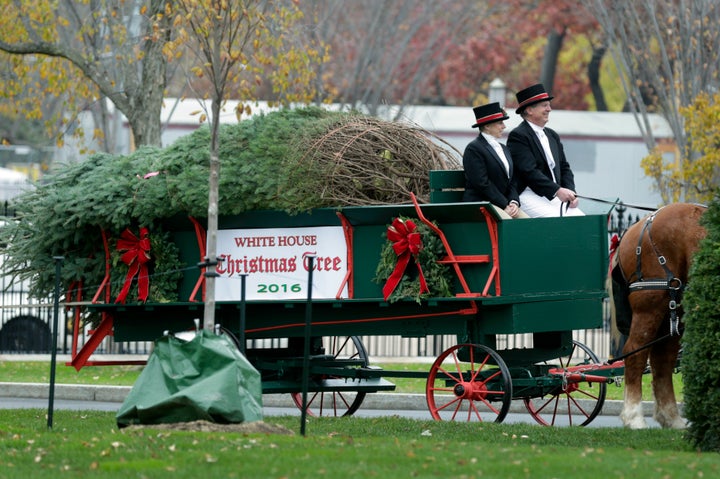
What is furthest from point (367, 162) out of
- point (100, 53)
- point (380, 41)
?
point (380, 41)

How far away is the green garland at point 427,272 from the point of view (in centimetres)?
1075

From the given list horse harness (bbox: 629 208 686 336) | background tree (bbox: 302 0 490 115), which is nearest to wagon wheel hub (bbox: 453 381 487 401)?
horse harness (bbox: 629 208 686 336)

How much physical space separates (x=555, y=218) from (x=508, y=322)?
Result: 0.94 meters

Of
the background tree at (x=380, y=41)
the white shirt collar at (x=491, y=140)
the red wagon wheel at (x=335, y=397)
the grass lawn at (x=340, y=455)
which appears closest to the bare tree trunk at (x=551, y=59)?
the background tree at (x=380, y=41)

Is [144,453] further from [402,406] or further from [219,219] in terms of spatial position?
[402,406]

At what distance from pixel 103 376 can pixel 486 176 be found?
28.6 ft

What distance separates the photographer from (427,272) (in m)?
10.8

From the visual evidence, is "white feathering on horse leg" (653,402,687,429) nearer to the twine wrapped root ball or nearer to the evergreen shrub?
the evergreen shrub

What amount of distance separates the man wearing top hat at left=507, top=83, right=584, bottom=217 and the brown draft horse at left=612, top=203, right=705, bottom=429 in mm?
634

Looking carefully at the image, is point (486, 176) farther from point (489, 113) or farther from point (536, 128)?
point (536, 128)

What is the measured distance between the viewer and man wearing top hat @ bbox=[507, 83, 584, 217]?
452 inches

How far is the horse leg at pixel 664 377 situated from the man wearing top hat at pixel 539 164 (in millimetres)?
→ 1422

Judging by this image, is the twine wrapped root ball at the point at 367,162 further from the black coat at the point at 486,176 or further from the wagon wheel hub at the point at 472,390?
the wagon wheel hub at the point at 472,390

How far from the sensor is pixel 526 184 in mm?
11664
